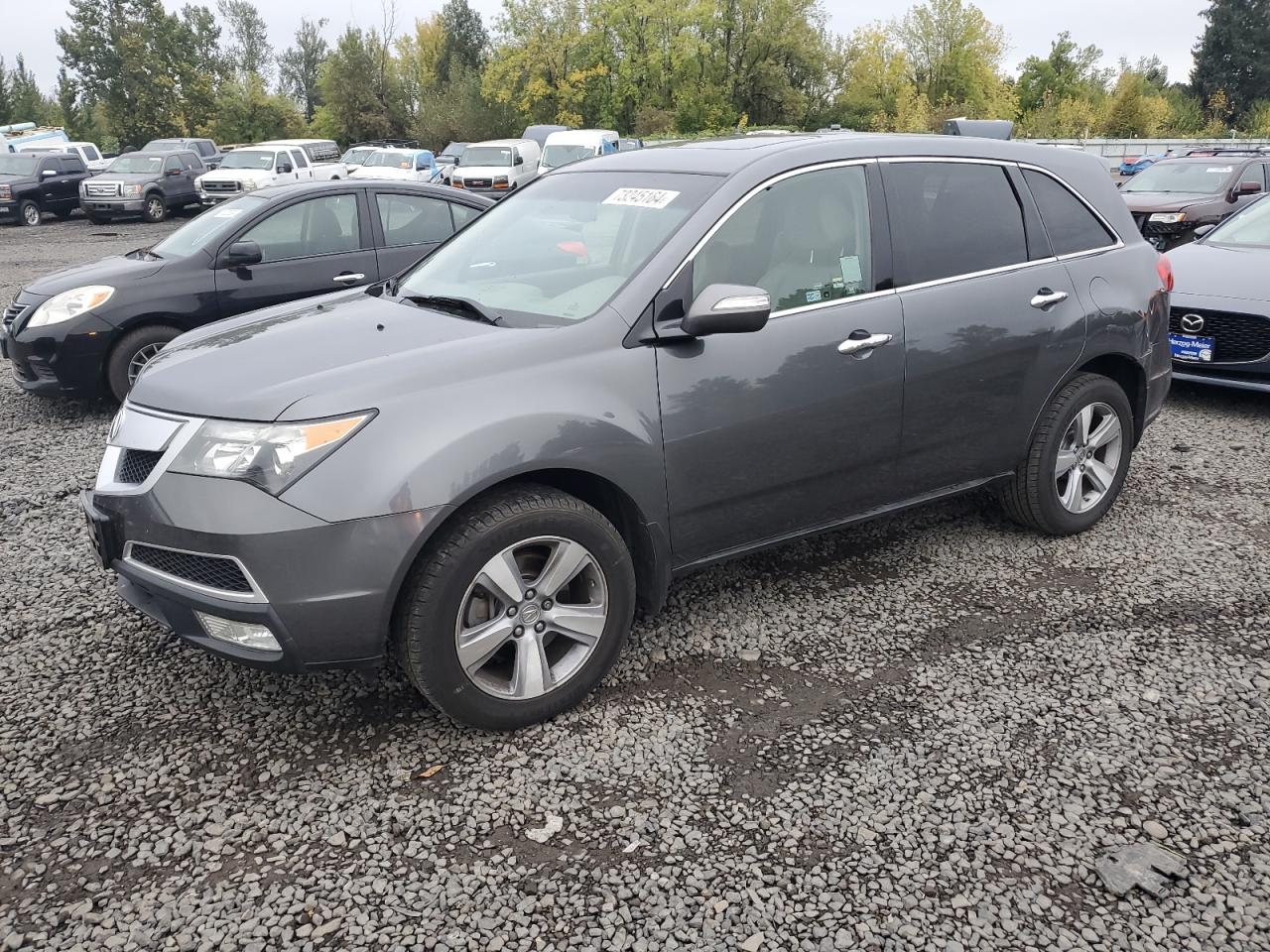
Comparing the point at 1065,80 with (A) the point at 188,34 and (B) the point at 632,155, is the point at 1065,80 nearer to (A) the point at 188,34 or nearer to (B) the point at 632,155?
(A) the point at 188,34

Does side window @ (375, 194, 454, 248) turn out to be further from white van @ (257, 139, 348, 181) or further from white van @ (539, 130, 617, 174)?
white van @ (539, 130, 617, 174)

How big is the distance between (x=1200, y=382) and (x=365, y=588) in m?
6.64

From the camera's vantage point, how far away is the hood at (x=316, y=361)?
3.01 metres

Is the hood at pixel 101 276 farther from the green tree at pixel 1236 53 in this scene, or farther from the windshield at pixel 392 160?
the green tree at pixel 1236 53

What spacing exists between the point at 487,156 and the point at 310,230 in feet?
71.3

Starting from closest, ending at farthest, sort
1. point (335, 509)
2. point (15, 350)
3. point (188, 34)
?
point (335, 509) < point (15, 350) < point (188, 34)

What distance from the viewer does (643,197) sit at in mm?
3838

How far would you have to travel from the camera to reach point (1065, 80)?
74500mm

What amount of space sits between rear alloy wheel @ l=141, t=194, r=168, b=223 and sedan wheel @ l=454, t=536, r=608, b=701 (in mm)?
25916

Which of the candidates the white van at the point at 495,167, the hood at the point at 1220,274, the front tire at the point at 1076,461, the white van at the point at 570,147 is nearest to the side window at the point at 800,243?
the front tire at the point at 1076,461

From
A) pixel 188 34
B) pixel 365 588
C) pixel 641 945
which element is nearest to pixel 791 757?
pixel 641 945

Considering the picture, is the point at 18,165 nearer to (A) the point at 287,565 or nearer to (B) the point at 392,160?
(B) the point at 392,160

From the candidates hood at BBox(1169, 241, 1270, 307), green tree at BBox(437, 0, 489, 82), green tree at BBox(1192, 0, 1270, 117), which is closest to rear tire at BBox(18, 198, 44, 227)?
hood at BBox(1169, 241, 1270, 307)

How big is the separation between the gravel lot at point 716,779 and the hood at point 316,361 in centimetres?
109
